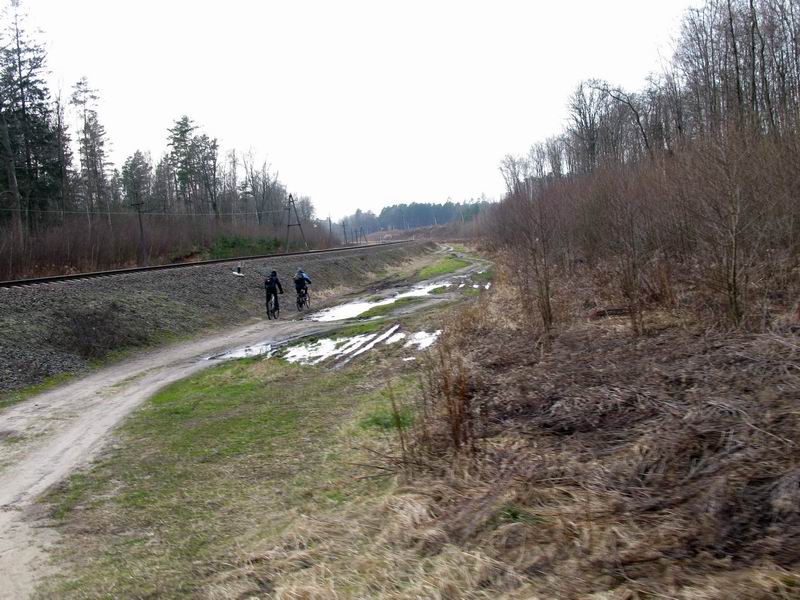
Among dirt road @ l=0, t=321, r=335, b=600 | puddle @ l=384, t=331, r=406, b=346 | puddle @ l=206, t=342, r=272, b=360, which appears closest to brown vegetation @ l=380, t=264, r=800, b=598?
dirt road @ l=0, t=321, r=335, b=600

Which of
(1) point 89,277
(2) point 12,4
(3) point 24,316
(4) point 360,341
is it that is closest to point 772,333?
(4) point 360,341

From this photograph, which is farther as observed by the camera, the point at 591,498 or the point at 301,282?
the point at 301,282

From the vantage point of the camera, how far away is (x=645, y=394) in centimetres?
602

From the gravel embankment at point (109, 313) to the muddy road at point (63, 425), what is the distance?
111 centimetres

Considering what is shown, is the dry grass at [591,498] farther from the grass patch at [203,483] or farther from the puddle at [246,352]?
the puddle at [246,352]

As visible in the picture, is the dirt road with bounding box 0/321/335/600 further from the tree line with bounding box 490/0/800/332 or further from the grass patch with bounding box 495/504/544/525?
the tree line with bounding box 490/0/800/332

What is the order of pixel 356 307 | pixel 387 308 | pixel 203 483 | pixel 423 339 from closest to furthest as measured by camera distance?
1. pixel 203 483
2. pixel 423 339
3. pixel 387 308
4. pixel 356 307

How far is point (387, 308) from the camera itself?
2386 centimetres

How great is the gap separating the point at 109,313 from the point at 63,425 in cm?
929

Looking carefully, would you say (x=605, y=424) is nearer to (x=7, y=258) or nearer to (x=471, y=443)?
(x=471, y=443)

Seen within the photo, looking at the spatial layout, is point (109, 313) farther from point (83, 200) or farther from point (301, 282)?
point (83, 200)

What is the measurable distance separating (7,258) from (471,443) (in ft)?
85.7

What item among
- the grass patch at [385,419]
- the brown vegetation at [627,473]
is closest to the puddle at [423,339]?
the grass patch at [385,419]

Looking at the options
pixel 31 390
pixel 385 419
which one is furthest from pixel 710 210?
pixel 31 390
